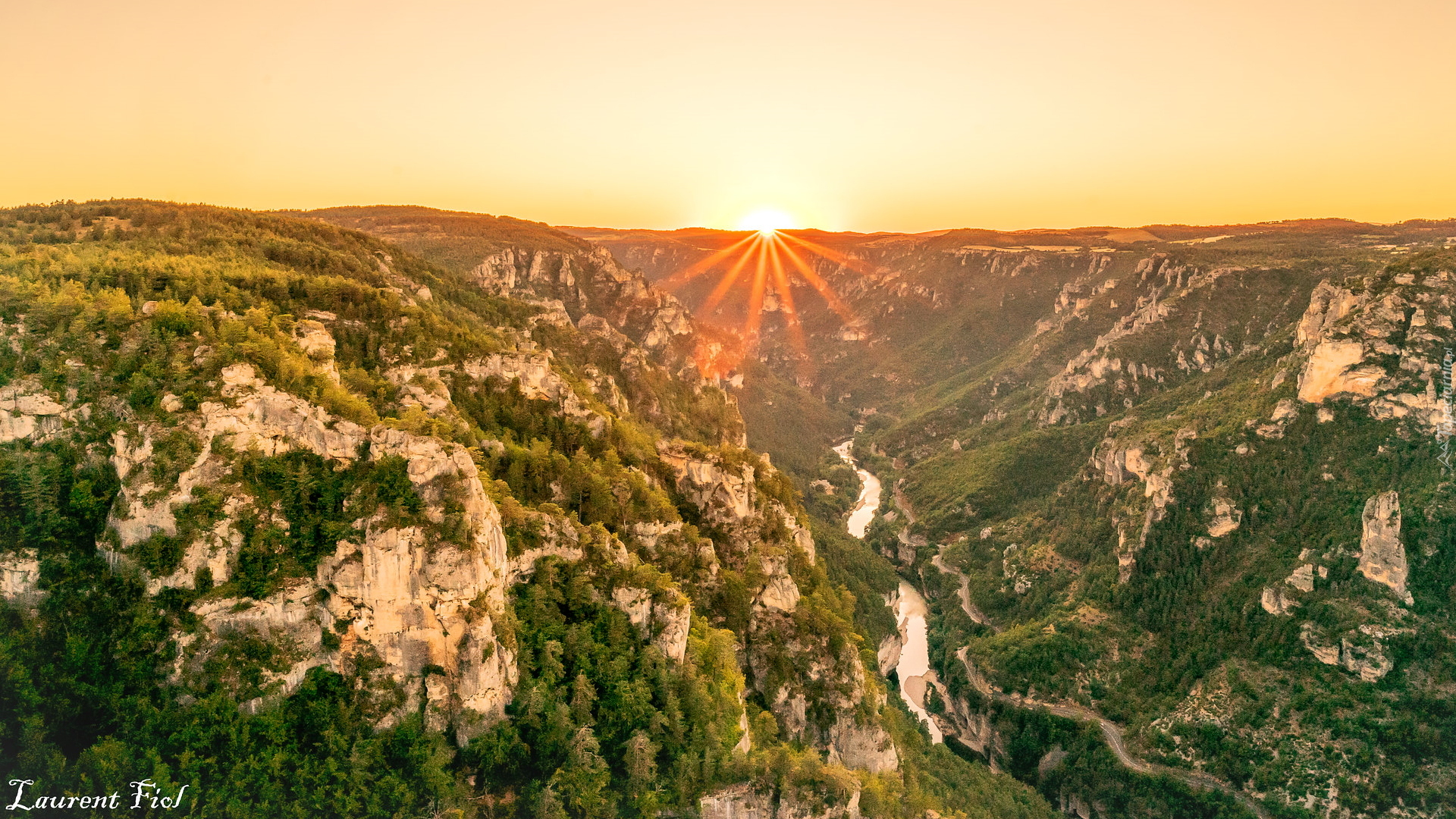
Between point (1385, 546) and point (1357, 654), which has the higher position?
point (1385, 546)

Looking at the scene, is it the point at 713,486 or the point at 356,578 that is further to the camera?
the point at 713,486

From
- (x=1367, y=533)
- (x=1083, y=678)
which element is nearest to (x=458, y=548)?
(x=1083, y=678)

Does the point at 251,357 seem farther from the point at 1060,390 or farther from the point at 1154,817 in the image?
the point at 1060,390

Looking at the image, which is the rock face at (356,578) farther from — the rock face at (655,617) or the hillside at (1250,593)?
the hillside at (1250,593)

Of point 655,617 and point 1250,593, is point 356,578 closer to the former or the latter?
point 655,617

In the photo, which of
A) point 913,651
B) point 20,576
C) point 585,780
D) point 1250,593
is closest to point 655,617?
point 585,780

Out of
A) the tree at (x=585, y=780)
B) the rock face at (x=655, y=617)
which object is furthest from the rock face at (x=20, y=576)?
the rock face at (x=655, y=617)

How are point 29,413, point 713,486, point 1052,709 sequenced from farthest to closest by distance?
point 1052,709 < point 713,486 < point 29,413
